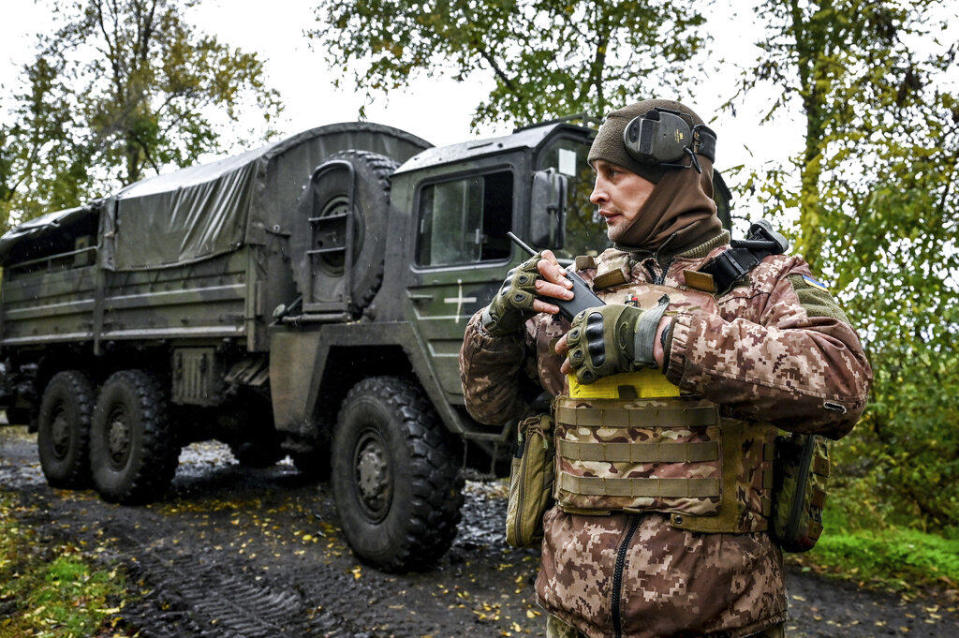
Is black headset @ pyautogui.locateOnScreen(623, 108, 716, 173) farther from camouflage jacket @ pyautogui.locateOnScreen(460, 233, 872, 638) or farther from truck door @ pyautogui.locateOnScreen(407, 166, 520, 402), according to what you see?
truck door @ pyautogui.locateOnScreen(407, 166, 520, 402)

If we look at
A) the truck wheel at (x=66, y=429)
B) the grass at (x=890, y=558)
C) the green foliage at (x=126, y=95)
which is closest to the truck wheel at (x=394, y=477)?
the grass at (x=890, y=558)

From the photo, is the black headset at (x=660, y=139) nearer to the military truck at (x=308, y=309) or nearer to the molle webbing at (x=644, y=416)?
the molle webbing at (x=644, y=416)

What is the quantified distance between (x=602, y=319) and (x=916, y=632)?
3592 mm

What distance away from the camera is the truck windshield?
466 centimetres

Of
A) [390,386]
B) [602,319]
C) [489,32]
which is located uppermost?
[489,32]

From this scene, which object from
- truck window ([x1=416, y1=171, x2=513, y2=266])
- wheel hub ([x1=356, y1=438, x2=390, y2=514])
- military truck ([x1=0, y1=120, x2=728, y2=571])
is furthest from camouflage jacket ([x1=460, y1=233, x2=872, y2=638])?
wheel hub ([x1=356, y1=438, x2=390, y2=514])

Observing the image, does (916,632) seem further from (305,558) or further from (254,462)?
(254,462)

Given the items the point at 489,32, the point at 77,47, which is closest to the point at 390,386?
the point at 489,32

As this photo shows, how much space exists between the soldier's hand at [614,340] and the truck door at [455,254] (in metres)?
2.88

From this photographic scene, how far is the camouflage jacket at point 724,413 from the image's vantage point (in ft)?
5.24

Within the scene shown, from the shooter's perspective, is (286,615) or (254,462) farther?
(254,462)

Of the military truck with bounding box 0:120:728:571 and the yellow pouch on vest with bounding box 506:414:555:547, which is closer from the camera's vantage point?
the yellow pouch on vest with bounding box 506:414:555:547

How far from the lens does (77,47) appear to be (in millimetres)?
18203

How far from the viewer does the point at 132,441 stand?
23.4 ft
